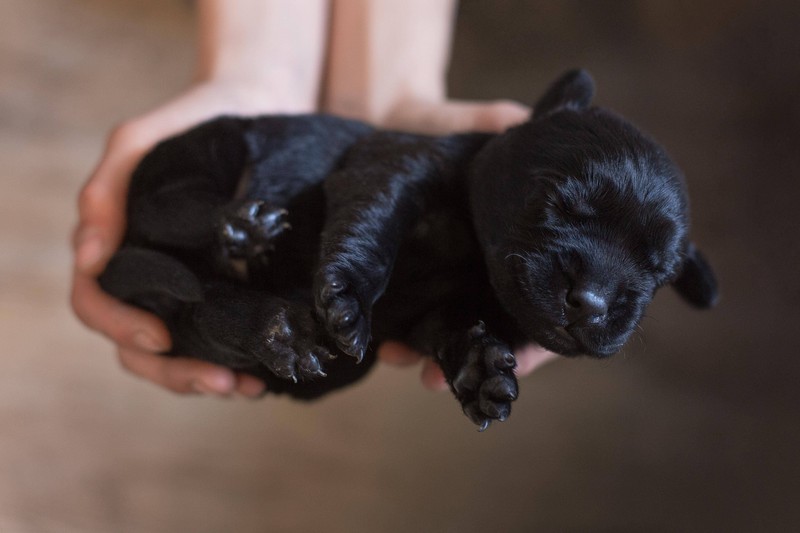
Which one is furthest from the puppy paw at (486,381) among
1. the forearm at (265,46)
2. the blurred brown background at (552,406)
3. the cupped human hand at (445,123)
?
the forearm at (265,46)

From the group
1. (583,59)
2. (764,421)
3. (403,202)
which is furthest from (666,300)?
(403,202)

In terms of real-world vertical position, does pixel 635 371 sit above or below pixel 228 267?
below

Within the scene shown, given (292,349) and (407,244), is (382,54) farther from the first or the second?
(292,349)

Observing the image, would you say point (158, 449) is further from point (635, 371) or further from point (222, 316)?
point (635, 371)

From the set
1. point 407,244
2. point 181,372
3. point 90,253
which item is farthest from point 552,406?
point 90,253

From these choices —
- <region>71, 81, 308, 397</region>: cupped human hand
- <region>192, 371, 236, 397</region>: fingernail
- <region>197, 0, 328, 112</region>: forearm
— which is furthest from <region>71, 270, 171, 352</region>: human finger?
<region>197, 0, 328, 112</region>: forearm

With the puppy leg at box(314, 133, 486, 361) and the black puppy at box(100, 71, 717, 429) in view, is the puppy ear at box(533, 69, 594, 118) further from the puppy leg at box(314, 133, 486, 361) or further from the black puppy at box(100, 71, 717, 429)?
the puppy leg at box(314, 133, 486, 361)
